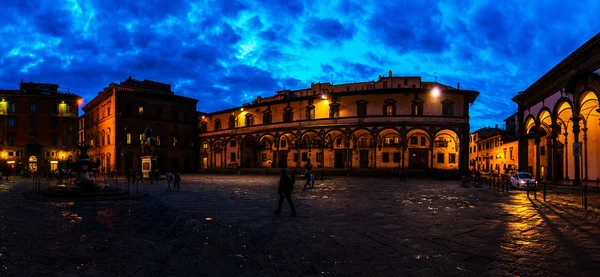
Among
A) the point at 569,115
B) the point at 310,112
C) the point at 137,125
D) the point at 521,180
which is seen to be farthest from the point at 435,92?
the point at 137,125

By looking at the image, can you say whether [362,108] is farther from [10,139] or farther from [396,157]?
[10,139]

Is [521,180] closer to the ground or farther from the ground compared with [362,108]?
closer to the ground

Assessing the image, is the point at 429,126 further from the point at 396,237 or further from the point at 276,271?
the point at 276,271

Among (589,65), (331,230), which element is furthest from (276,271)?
(589,65)

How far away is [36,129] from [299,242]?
5751cm

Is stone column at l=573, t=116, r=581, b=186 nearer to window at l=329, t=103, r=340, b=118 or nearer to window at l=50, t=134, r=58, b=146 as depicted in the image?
window at l=329, t=103, r=340, b=118

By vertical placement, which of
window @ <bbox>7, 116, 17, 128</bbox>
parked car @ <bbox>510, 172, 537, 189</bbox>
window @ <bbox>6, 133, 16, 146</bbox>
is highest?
window @ <bbox>7, 116, 17, 128</bbox>

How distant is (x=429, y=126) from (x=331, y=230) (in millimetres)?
33811

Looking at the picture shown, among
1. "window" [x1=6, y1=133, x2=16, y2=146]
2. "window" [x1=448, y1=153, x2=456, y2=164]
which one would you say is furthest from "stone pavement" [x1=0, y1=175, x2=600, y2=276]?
"window" [x1=6, y1=133, x2=16, y2=146]

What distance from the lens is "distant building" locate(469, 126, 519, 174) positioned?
158 ft

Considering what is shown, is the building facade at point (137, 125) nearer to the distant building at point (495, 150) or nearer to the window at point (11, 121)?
the window at point (11, 121)

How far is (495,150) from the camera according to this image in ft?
185

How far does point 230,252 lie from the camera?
21.5ft

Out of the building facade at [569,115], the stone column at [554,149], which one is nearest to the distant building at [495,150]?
the building facade at [569,115]
